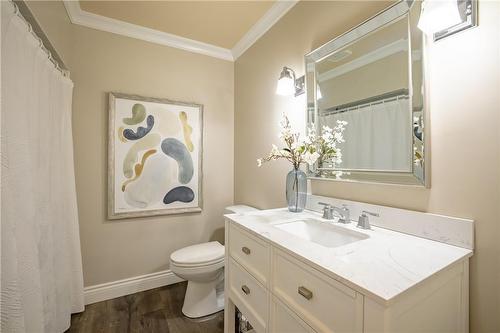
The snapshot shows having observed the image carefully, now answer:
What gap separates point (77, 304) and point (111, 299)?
292 millimetres

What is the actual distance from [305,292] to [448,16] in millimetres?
1161

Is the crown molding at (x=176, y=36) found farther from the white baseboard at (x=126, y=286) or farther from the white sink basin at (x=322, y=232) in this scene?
the white baseboard at (x=126, y=286)

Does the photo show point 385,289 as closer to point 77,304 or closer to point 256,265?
point 256,265

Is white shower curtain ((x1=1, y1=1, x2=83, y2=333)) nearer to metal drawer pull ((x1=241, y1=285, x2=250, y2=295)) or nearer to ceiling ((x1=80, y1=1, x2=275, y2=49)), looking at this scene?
ceiling ((x1=80, y1=1, x2=275, y2=49))

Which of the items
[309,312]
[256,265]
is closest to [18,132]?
[256,265]

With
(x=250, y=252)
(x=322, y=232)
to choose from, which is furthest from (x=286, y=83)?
(x=250, y=252)

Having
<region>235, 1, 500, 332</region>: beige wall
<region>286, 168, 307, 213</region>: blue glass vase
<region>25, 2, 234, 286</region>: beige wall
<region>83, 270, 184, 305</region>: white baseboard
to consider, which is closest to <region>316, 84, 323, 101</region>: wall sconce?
<region>235, 1, 500, 332</region>: beige wall

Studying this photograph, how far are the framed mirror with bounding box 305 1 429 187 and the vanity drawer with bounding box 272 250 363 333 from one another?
645 millimetres

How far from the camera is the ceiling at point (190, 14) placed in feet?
6.03

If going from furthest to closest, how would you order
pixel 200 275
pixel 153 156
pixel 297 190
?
pixel 153 156
pixel 200 275
pixel 297 190

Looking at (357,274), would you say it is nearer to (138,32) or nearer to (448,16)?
(448,16)

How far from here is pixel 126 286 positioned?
2.13 metres

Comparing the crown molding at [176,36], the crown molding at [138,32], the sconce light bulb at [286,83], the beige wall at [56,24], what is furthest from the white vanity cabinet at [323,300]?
the crown molding at [138,32]

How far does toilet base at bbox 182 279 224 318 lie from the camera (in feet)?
6.03
